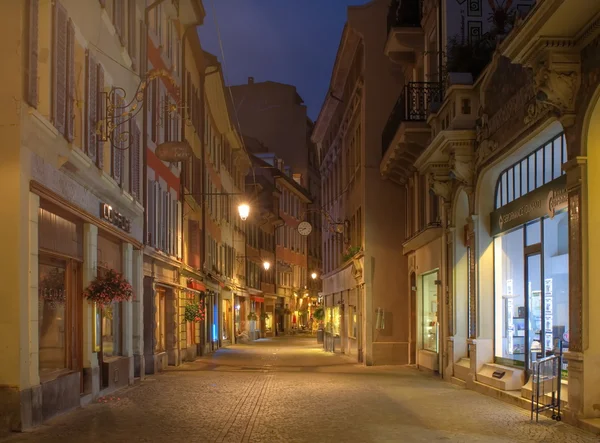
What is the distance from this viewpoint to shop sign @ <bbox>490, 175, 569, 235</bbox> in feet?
41.9

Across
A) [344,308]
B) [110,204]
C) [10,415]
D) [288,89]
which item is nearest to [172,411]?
[10,415]

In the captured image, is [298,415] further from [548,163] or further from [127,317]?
[127,317]

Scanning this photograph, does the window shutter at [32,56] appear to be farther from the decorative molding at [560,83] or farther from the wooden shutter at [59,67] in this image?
the decorative molding at [560,83]

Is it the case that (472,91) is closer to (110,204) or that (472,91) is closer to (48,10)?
(110,204)

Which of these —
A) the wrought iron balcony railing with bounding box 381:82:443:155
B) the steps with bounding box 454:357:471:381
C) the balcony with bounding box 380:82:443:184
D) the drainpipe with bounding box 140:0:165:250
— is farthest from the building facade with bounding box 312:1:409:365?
the drainpipe with bounding box 140:0:165:250

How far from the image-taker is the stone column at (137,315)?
64.8ft

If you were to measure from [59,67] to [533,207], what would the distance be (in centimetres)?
807

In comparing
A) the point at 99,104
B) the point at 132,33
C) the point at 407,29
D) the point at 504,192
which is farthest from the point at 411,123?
the point at 99,104

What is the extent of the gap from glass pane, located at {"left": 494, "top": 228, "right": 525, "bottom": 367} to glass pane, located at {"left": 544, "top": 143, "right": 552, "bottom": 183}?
1.91 m

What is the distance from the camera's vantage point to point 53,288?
13.3 meters

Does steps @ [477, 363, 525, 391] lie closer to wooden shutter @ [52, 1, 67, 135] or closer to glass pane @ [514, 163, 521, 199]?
glass pane @ [514, 163, 521, 199]

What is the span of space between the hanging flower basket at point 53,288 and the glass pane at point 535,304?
317 inches

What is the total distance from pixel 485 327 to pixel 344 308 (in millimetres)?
18399

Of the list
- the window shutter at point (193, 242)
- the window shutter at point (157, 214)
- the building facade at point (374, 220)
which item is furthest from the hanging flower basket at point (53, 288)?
the window shutter at point (193, 242)
